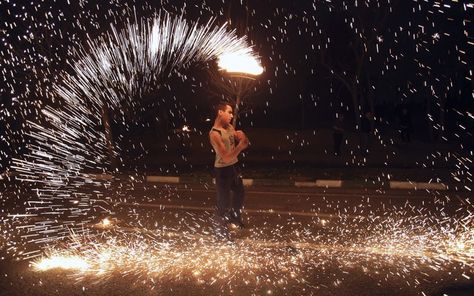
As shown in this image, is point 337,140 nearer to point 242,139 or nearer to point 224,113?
point 242,139

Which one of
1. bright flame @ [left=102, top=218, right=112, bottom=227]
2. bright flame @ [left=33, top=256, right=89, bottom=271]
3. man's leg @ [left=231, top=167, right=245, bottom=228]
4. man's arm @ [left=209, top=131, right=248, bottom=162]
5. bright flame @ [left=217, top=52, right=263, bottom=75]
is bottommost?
bright flame @ [left=102, top=218, right=112, bottom=227]

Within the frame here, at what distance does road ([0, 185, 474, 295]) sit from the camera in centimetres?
491

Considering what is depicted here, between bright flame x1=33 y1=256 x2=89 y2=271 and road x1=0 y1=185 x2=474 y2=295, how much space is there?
101 mm

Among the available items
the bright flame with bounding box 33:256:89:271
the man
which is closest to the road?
the bright flame with bounding box 33:256:89:271

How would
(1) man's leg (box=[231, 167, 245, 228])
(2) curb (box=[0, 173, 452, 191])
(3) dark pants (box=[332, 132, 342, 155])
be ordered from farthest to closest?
(3) dark pants (box=[332, 132, 342, 155]) → (2) curb (box=[0, 173, 452, 191]) → (1) man's leg (box=[231, 167, 245, 228])

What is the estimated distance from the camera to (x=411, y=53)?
25.5 metres

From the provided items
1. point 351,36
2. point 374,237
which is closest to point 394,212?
point 374,237

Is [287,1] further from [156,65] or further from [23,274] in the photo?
[23,274]

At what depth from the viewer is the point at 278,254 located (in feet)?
19.4

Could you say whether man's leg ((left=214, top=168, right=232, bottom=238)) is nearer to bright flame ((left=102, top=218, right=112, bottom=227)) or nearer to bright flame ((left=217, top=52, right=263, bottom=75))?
bright flame ((left=217, top=52, right=263, bottom=75))

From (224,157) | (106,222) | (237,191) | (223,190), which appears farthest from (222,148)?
(106,222)

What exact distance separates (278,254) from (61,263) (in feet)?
8.29

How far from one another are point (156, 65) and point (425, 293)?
2103 centimetres

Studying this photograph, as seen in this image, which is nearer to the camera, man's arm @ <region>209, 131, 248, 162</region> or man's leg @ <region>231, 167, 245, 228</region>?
man's arm @ <region>209, 131, 248, 162</region>
